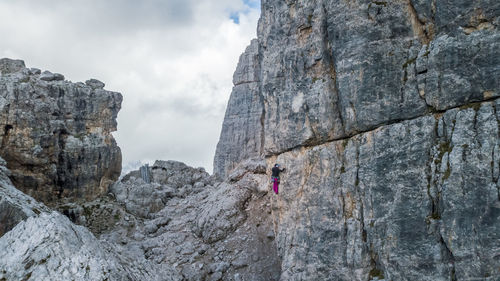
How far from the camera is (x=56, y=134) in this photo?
152 feet

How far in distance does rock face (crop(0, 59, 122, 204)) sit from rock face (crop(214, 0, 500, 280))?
29892 millimetres

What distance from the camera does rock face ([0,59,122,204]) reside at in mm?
43031

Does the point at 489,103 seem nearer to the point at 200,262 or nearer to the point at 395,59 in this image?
the point at 395,59

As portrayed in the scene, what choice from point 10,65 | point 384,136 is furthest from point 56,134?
point 384,136

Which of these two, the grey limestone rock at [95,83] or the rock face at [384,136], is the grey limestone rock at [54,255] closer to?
the rock face at [384,136]

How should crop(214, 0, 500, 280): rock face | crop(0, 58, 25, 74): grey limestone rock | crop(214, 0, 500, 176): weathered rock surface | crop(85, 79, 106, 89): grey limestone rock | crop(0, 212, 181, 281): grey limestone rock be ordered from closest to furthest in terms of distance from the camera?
crop(0, 212, 181, 281): grey limestone rock < crop(214, 0, 500, 280): rock face < crop(214, 0, 500, 176): weathered rock surface < crop(0, 58, 25, 74): grey limestone rock < crop(85, 79, 106, 89): grey limestone rock

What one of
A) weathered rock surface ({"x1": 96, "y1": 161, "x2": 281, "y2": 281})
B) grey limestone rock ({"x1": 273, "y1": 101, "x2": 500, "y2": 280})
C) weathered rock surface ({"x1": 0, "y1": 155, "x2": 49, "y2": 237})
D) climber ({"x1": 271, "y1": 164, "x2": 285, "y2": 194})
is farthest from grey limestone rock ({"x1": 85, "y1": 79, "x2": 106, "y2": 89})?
grey limestone rock ({"x1": 273, "y1": 101, "x2": 500, "y2": 280})

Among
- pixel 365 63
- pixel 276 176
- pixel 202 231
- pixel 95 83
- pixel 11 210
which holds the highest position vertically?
pixel 95 83

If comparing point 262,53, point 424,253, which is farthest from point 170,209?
point 424,253

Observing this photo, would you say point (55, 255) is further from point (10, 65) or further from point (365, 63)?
point (10, 65)

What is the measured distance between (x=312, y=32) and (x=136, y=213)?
3083cm

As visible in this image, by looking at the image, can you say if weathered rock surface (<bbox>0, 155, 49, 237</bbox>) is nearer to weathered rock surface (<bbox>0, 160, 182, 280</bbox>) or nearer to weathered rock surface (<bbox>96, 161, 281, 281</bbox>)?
weathered rock surface (<bbox>0, 160, 182, 280</bbox>)

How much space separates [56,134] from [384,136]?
3904cm

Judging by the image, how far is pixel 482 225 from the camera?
17.9 meters
